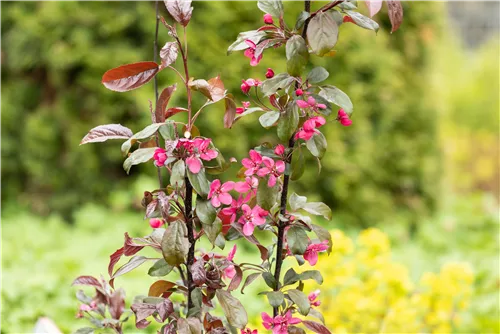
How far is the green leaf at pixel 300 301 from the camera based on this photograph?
3.69 feet

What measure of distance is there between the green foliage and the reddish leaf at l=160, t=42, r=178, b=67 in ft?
7.35

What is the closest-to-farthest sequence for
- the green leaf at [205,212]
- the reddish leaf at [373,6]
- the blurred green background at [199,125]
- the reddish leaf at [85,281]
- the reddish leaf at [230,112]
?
1. the reddish leaf at [373,6]
2. the green leaf at [205,212]
3. the reddish leaf at [230,112]
4. the reddish leaf at [85,281]
5. the blurred green background at [199,125]

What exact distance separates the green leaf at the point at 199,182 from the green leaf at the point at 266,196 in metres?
0.11

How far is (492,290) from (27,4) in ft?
10.4

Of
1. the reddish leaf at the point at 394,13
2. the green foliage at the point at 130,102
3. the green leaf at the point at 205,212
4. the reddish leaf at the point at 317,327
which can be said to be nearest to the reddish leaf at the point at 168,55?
the green leaf at the point at 205,212

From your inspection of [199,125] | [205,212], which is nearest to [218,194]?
[205,212]

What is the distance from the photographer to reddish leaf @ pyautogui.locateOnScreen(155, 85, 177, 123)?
1.10 m

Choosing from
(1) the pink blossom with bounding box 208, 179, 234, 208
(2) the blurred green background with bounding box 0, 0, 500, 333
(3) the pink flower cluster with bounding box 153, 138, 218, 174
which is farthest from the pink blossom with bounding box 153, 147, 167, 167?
(2) the blurred green background with bounding box 0, 0, 500, 333

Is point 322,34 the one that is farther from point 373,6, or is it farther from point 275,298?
point 275,298

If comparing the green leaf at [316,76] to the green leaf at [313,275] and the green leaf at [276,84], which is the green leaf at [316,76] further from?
the green leaf at [313,275]

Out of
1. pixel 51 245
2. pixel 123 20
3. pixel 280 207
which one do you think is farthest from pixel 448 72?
pixel 280 207

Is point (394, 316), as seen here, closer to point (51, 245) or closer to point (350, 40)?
point (51, 245)

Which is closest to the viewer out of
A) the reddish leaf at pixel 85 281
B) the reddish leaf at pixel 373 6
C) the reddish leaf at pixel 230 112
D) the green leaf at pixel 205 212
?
the reddish leaf at pixel 373 6

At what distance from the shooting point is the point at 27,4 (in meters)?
3.60
